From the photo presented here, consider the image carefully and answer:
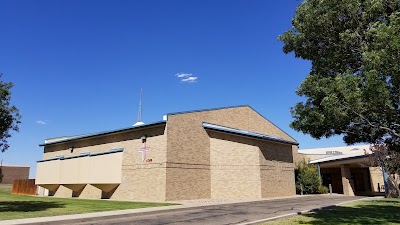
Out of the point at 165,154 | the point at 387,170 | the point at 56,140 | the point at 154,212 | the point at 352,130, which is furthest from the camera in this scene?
the point at 56,140

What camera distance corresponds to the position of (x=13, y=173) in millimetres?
79000

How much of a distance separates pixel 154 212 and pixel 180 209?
2038 mm

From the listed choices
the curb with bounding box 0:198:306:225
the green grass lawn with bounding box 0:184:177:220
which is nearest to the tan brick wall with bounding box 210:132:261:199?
the green grass lawn with bounding box 0:184:177:220

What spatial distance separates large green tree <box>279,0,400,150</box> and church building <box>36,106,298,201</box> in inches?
542

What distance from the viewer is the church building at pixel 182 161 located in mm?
26188

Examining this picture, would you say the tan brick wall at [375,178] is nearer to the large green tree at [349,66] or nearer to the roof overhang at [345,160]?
the roof overhang at [345,160]

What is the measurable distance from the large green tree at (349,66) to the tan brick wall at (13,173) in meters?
80.8

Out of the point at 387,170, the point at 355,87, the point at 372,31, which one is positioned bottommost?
the point at 387,170

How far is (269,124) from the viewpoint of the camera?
38.5 metres

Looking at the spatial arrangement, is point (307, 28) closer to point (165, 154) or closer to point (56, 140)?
point (165, 154)

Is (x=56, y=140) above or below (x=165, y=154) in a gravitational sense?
above

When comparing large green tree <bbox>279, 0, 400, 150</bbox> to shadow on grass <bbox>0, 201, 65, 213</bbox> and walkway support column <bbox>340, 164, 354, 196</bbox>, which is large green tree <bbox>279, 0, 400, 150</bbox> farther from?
walkway support column <bbox>340, 164, 354, 196</bbox>

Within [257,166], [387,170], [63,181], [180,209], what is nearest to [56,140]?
[63,181]

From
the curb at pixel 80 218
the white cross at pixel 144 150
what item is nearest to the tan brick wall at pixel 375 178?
the white cross at pixel 144 150
